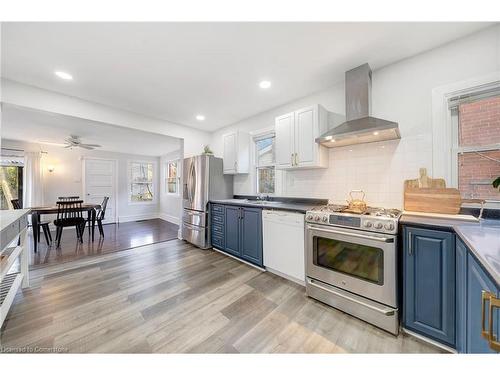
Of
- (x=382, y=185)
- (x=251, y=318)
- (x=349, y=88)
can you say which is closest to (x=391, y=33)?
(x=349, y=88)

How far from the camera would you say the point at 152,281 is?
7.75ft

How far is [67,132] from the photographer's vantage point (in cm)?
434

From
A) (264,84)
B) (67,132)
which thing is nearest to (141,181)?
(67,132)

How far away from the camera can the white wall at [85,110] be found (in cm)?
242

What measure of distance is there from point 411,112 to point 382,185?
2.67 feet

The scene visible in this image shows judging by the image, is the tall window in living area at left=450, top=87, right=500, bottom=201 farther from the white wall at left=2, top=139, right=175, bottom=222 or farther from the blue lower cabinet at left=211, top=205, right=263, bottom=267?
the white wall at left=2, top=139, right=175, bottom=222

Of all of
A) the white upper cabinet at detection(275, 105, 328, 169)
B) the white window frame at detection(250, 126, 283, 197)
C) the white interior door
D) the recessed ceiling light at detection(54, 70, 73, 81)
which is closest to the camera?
the recessed ceiling light at detection(54, 70, 73, 81)

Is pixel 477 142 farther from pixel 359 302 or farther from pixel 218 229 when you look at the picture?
pixel 218 229

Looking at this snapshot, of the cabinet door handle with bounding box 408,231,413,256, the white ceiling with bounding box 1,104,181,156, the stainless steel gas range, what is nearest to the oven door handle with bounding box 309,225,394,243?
the stainless steel gas range

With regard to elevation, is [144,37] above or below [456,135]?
above

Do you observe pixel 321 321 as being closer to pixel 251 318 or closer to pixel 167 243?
pixel 251 318

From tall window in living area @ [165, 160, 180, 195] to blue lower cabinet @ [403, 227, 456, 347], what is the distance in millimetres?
6201

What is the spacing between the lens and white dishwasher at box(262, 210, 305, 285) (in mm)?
2252

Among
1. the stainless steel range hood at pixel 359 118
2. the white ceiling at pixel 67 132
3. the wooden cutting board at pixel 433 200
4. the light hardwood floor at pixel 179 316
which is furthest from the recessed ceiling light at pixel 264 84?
the white ceiling at pixel 67 132
